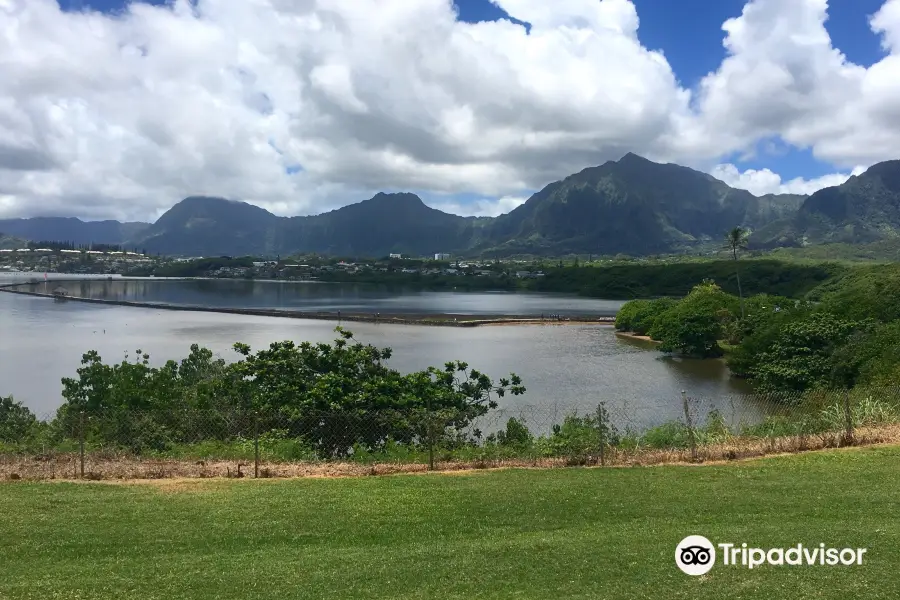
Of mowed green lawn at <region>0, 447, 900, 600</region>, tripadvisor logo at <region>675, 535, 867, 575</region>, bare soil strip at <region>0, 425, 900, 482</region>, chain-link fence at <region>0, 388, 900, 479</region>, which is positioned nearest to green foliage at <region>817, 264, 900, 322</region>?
chain-link fence at <region>0, 388, 900, 479</region>

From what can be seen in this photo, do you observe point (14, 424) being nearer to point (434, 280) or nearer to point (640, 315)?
point (640, 315)

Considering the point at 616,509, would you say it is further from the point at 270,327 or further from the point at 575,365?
the point at 270,327

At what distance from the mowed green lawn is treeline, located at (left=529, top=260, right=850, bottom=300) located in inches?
4166

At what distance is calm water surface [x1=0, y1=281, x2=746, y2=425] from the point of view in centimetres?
3450

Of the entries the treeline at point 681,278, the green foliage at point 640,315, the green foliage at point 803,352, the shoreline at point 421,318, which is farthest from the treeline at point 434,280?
the green foliage at point 803,352

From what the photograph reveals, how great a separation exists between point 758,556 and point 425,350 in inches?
1803

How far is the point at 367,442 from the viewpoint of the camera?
17109 millimetres

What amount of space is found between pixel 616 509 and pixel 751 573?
8.33ft

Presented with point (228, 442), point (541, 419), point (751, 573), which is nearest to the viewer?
point (751, 573)

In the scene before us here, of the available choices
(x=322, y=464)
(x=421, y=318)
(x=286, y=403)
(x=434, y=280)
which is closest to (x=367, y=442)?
(x=286, y=403)

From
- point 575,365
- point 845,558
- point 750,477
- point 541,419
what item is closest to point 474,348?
point 575,365

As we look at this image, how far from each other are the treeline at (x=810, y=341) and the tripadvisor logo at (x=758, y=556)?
19.1m

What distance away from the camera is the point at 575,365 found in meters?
45.7

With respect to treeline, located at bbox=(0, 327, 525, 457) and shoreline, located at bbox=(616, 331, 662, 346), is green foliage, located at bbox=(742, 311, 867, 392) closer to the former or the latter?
treeline, located at bbox=(0, 327, 525, 457)
